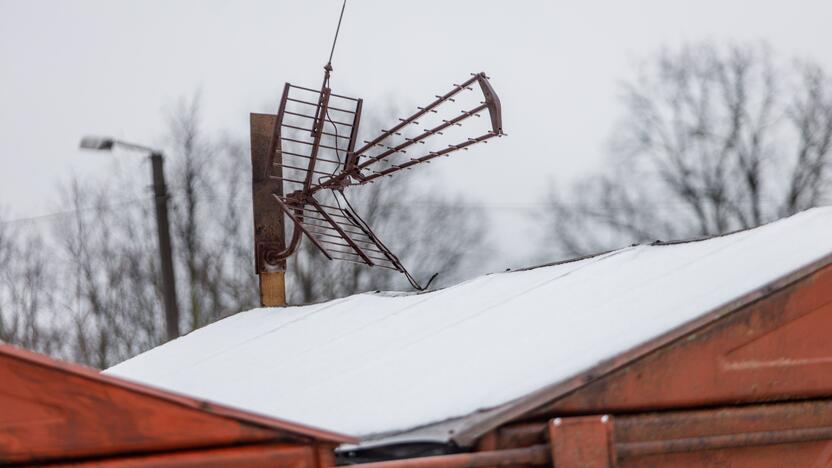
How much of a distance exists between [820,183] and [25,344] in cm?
2337

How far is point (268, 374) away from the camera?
6.07m

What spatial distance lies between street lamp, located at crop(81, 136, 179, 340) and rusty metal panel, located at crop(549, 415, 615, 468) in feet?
42.3

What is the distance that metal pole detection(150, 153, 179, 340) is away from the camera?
17.0m

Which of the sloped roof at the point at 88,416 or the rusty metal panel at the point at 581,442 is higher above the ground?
the sloped roof at the point at 88,416

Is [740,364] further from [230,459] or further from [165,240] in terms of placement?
[165,240]

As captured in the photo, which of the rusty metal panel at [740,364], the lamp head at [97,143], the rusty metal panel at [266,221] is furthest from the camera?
the lamp head at [97,143]

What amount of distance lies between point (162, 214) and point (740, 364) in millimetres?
13667

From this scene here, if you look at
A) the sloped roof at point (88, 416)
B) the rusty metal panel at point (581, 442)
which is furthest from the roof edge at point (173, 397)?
the rusty metal panel at point (581, 442)

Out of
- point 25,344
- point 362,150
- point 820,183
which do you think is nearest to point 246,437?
point 362,150

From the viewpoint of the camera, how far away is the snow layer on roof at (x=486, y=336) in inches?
175

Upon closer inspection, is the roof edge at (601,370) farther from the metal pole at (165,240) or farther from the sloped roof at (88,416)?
the metal pole at (165,240)

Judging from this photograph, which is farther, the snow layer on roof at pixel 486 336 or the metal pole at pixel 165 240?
the metal pole at pixel 165 240

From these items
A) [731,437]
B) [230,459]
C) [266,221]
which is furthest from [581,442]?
[266,221]

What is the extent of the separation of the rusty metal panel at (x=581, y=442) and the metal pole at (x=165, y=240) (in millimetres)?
13445
